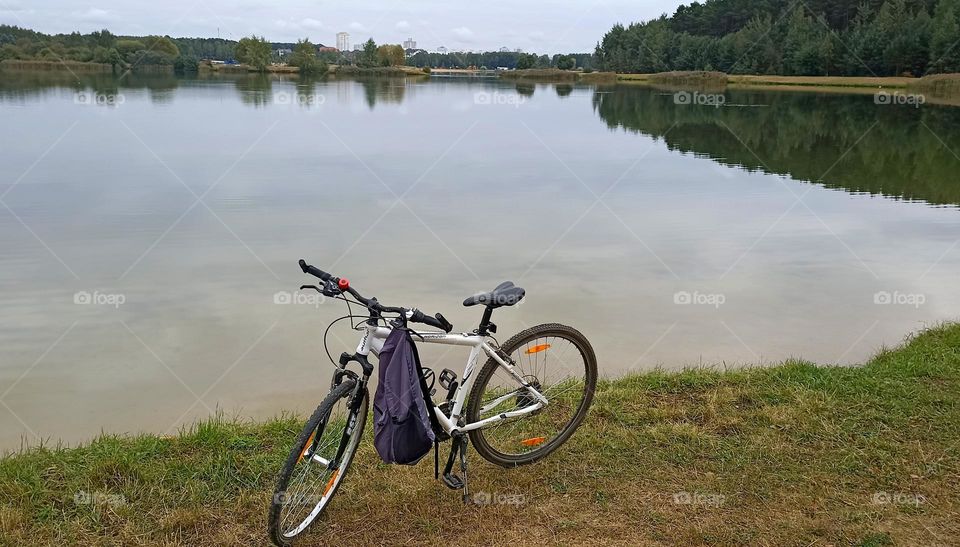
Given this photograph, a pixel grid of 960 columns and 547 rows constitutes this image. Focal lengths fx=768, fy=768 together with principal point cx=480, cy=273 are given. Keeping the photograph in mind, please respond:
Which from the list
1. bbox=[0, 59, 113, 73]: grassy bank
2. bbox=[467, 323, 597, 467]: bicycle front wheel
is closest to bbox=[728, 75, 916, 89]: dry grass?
bbox=[0, 59, 113, 73]: grassy bank

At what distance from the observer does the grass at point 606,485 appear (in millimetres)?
3541

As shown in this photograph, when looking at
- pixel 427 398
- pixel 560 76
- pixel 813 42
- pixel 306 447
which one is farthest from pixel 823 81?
pixel 306 447

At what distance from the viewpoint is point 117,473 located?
3.89 metres

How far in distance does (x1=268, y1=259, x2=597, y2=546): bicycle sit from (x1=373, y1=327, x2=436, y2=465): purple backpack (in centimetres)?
8

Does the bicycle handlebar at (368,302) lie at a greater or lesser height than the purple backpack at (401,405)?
greater

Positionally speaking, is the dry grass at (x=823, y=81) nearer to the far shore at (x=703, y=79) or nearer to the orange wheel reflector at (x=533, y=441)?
the far shore at (x=703, y=79)

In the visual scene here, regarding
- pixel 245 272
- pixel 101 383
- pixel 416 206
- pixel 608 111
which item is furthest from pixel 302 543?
pixel 608 111

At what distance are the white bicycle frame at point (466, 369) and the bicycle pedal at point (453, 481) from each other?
23 cm

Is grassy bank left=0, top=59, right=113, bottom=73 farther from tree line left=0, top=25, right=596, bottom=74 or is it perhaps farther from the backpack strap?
the backpack strap

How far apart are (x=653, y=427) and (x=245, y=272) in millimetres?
5833

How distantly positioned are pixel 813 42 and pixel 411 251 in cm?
7515

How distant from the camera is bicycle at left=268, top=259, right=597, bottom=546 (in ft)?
11.0

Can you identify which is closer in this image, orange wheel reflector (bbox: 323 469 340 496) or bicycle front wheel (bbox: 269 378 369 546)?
bicycle front wheel (bbox: 269 378 369 546)

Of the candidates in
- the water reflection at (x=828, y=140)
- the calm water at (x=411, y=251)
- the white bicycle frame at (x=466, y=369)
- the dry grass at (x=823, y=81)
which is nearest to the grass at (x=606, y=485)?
the white bicycle frame at (x=466, y=369)
